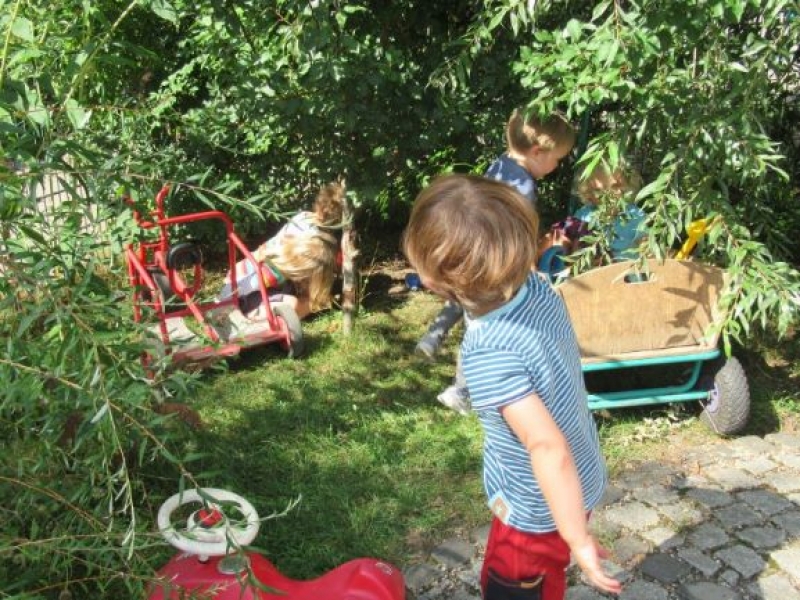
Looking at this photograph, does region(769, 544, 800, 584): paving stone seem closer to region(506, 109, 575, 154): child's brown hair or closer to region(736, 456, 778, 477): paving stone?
region(736, 456, 778, 477): paving stone

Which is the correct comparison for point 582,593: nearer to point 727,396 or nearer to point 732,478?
point 732,478

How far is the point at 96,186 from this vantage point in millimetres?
1752

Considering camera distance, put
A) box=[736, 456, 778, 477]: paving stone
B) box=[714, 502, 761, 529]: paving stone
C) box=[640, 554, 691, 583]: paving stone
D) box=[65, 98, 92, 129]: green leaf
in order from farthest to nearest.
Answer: box=[736, 456, 778, 477]: paving stone → box=[714, 502, 761, 529]: paving stone → box=[640, 554, 691, 583]: paving stone → box=[65, 98, 92, 129]: green leaf

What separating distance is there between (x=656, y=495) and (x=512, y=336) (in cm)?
181

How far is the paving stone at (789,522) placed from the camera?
2.91 metres

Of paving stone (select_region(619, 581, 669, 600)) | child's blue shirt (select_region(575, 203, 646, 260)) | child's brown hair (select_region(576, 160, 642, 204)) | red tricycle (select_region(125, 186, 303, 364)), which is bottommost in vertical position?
paving stone (select_region(619, 581, 669, 600))

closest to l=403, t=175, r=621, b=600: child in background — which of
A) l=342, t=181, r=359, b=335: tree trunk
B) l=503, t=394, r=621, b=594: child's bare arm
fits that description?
l=503, t=394, r=621, b=594: child's bare arm

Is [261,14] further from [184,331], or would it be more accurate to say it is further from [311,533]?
[311,533]

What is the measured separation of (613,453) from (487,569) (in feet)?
5.23

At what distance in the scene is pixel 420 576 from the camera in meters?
2.67

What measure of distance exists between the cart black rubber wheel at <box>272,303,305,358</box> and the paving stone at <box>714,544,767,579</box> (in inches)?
95.8

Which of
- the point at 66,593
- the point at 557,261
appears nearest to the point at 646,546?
the point at 557,261

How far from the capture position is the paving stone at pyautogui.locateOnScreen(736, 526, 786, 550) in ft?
9.31

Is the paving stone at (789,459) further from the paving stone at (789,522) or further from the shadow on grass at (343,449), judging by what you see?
the shadow on grass at (343,449)
